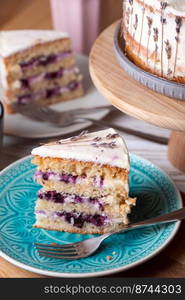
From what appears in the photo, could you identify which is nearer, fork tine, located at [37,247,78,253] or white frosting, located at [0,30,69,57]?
fork tine, located at [37,247,78,253]

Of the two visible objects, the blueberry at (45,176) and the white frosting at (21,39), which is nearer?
the blueberry at (45,176)

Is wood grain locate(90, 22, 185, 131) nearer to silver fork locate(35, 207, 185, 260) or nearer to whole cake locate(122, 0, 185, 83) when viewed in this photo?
whole cake locate(122, 0, 185, 83)

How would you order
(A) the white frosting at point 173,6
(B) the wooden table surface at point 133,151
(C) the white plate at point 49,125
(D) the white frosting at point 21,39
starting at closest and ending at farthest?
(A) the white frosting at point 173,6 → (B) the wooden table surface at point 133,151 → (C) the white plate at point 49,125 → (D) the white frosting at point 21,39

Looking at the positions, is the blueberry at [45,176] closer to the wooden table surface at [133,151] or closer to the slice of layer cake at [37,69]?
the wooden table surface at [133,151]

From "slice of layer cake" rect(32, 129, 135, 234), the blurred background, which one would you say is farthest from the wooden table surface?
"slice of layer cake" rect(32, 129, 135, 234)

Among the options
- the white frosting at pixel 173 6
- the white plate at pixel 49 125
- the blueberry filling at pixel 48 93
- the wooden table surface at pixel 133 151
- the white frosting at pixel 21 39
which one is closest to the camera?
the white frosting at pixel 173 6

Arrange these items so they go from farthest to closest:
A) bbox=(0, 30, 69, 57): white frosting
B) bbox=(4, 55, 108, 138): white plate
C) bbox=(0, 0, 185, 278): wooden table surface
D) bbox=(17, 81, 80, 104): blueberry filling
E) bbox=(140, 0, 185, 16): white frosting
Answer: bbox=(17, 81, 80, 104): blueberry filling
bbox=(0, 30, 69, 57): white frosting
bbox=(4, 55, 108, 138): white plate
bbox=(0, 0, 185, 278): wooden table surface
bbox=(140, 0, 185, 16): white frosting

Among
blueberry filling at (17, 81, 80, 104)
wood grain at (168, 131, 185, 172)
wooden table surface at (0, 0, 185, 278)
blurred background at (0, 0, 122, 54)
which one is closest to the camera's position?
wooden table surface at (0, 0, 185, 278)

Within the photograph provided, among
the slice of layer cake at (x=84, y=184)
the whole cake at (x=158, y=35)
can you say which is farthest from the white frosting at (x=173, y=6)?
the slice of layer cake at (x=84, y=184)
